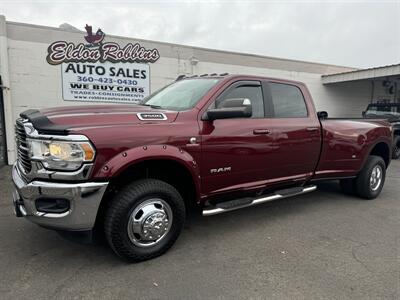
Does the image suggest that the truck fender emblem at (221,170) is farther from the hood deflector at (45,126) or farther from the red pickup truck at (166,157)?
the hood deflector at (45,126)

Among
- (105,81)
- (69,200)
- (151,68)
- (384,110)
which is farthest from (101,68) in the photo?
(384,110)

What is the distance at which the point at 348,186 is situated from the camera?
19.4 ft

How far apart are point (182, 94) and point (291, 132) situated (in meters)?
1.53

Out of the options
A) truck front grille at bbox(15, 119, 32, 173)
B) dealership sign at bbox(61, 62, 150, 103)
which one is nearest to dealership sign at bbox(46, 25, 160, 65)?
dealership sign at bbox(61, 62, 150, 103)

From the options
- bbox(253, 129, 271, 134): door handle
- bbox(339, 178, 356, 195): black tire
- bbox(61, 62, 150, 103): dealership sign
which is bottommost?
bbox(339, 178, 356, 195): black tire

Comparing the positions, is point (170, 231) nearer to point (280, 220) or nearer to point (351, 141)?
point (280, 220)

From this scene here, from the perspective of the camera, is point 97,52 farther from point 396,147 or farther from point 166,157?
point 396,147

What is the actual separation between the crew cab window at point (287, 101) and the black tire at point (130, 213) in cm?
191

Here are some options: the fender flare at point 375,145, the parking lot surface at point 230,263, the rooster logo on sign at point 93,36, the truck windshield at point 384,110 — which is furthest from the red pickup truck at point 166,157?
the truck windshield at point 384,110

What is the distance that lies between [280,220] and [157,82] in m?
7.52

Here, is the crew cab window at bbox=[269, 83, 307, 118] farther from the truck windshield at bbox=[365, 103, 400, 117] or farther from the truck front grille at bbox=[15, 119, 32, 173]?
the truck windshield at bbox=[365, 103, 400, 117]

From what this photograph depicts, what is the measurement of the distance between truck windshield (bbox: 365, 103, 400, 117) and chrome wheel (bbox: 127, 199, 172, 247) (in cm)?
1140

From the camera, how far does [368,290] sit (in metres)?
2.84

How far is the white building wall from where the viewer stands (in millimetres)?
8781
